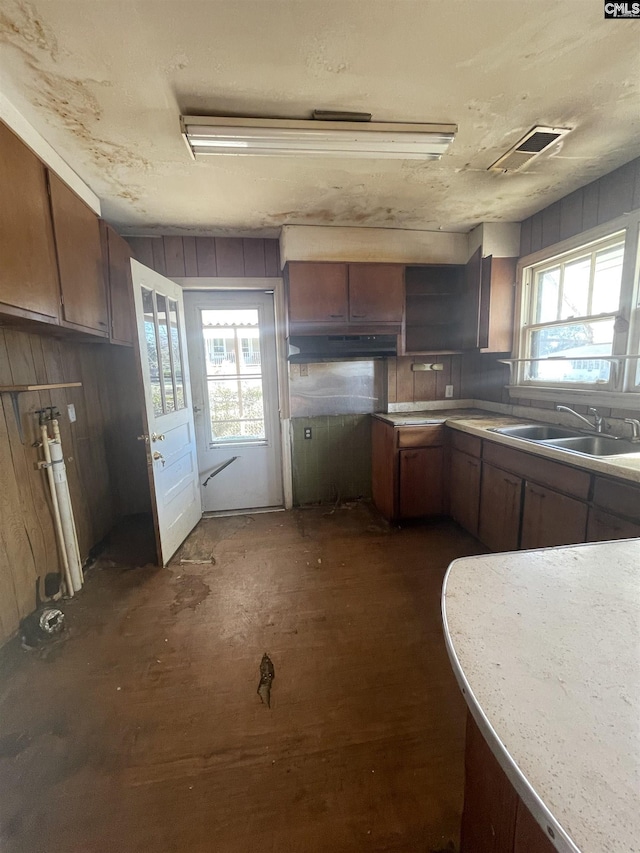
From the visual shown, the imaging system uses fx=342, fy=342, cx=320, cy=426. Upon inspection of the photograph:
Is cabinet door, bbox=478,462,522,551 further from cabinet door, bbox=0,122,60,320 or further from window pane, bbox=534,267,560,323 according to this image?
cabinet door, bbox=0,122,60,320

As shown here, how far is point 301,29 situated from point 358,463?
9.31 ft

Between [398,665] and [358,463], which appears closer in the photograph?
[398,665]

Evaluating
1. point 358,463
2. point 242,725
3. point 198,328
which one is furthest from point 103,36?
point 358,463

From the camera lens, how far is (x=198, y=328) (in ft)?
10.0

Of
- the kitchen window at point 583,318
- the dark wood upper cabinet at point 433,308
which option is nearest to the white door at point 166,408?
the dark wood upper cabinet at point 433,308

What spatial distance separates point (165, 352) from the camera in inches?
101

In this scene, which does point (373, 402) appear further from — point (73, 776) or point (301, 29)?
point (73, 776)

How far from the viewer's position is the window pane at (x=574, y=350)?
7.22ft

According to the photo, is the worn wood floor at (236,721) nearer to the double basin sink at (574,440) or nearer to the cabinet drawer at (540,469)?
the cabinet drawer at (540,469)

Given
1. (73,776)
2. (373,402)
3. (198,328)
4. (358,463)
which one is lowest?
(73,776)

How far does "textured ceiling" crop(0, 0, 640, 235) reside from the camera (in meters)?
1.11

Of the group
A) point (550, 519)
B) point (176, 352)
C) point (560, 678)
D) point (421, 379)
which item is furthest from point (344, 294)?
point (560, 678)

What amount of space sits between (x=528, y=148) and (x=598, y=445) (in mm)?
1698

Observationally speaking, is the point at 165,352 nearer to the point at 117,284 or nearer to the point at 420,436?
the point at 117,284
